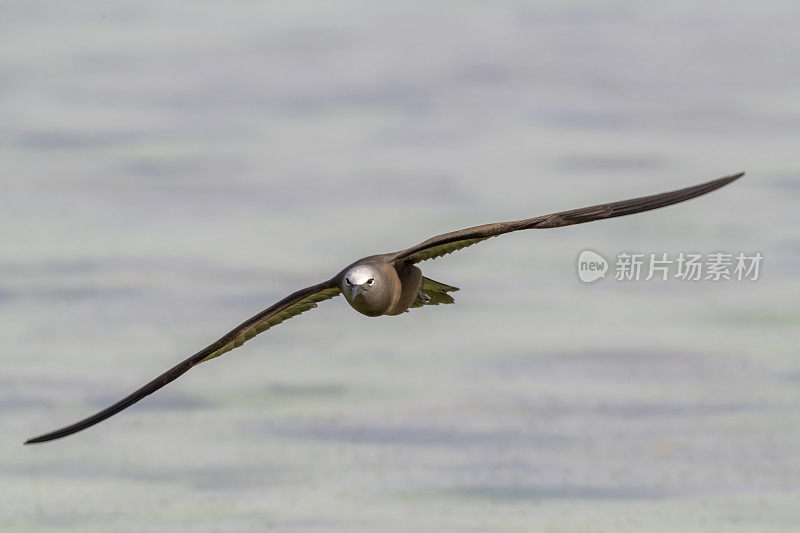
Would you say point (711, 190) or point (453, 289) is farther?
point (453, 289)

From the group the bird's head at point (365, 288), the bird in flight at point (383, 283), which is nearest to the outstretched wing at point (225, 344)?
the bird in flight at point (383, 283)

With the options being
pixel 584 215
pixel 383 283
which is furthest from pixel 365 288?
pixel 584 215

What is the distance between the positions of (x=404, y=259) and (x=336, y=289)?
1763mm

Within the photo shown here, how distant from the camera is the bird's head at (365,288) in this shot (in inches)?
929

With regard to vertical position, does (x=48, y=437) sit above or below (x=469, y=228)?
below

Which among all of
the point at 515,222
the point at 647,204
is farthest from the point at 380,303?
the point at 647,204

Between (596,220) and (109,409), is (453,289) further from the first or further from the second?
(109,409)

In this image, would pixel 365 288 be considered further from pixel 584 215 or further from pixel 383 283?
pixel 584 215

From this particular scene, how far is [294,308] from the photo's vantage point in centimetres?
2634

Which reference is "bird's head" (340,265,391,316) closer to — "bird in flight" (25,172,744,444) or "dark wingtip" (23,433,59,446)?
"bird in flight" (25,172,744,444)

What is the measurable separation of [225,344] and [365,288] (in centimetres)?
403

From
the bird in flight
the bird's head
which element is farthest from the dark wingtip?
the bird's head

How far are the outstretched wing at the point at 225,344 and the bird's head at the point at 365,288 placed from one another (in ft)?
5.98

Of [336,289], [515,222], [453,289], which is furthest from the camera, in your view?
[453,289]
